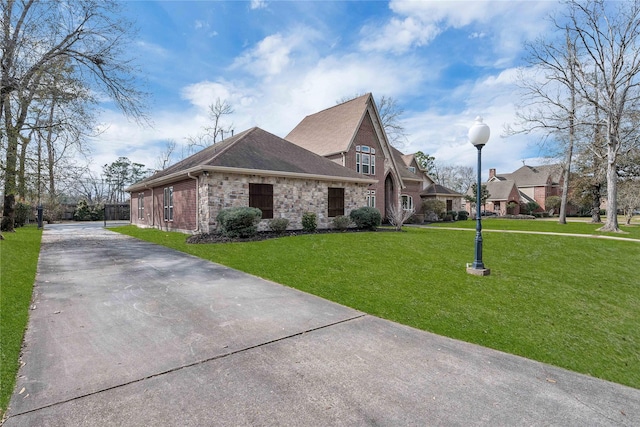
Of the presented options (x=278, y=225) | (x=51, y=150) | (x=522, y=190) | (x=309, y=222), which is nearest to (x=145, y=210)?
(x=51, y=150)

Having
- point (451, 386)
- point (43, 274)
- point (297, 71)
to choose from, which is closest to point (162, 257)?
point (43, 274)

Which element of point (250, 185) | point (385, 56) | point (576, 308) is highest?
point (385, 56)

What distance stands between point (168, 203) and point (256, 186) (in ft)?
20.4

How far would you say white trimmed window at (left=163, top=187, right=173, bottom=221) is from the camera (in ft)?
56.1

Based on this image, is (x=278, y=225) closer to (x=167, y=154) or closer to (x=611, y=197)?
(x=611, y=197)

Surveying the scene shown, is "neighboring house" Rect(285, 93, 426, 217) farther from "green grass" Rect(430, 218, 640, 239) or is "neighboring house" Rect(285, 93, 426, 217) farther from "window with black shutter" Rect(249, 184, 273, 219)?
"window with black shutter" Rect(249, 184, 273, 219)

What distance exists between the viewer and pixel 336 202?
1753cm

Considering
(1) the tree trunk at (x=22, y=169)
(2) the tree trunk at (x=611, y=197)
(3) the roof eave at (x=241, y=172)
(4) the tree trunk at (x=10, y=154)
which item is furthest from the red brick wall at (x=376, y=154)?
(4) the tree trunk at (x=10, y=154)

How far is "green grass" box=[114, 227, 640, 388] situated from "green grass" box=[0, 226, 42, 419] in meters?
3.92

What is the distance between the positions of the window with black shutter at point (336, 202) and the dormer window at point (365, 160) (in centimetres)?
515

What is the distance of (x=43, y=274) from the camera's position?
7.03 metres

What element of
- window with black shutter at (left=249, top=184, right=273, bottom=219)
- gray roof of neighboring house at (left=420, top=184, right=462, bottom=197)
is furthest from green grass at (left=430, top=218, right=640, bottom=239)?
window with black shutter at (left=249, top=184, right=273, bottom=219)

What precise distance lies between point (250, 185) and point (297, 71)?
6.44 metres

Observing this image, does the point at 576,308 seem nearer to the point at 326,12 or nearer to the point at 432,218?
the point at 326,12
